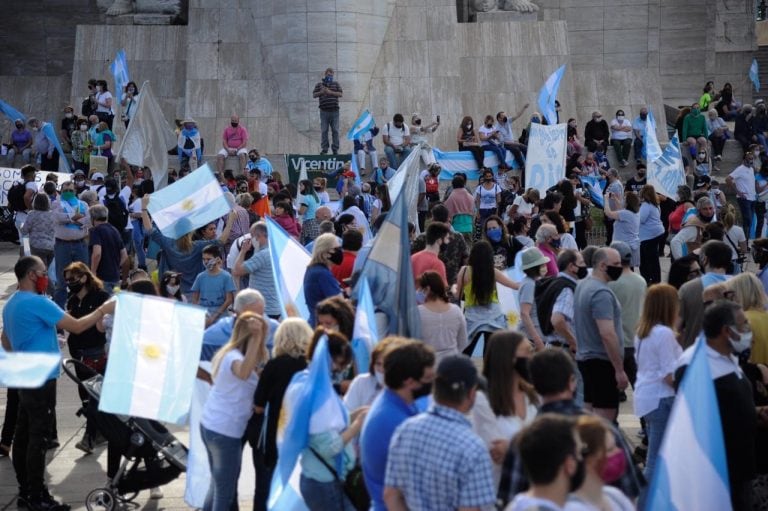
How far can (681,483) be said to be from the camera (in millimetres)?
6227

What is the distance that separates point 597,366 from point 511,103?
19.1 m

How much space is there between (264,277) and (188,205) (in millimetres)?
1344

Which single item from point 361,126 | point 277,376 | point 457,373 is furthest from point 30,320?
point 361,126

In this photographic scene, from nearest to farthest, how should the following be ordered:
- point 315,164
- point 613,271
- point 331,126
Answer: point 613,271, point 315,164, point 331,126

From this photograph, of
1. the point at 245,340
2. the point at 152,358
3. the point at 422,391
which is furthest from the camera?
the point at 152,358

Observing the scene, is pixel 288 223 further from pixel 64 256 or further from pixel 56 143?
pixel 56 143

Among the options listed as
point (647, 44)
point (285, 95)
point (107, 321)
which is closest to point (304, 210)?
point (107, 321)

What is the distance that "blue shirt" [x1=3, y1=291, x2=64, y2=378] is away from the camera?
9344 millimetres

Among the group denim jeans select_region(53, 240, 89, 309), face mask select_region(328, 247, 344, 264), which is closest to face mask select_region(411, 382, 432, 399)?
face mask select_region(328, 247, 344, 264)

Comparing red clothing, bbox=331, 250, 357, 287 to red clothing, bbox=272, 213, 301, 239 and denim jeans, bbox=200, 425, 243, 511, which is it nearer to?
red clothing, bbox=272, 213, 301, 239

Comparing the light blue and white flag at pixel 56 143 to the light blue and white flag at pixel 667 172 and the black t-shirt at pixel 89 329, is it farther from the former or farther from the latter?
the black t-shirt at pixel 89 329

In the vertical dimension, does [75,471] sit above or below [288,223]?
below

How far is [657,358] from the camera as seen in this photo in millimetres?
8641

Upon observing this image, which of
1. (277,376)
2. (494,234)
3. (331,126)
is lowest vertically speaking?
(277,376)
